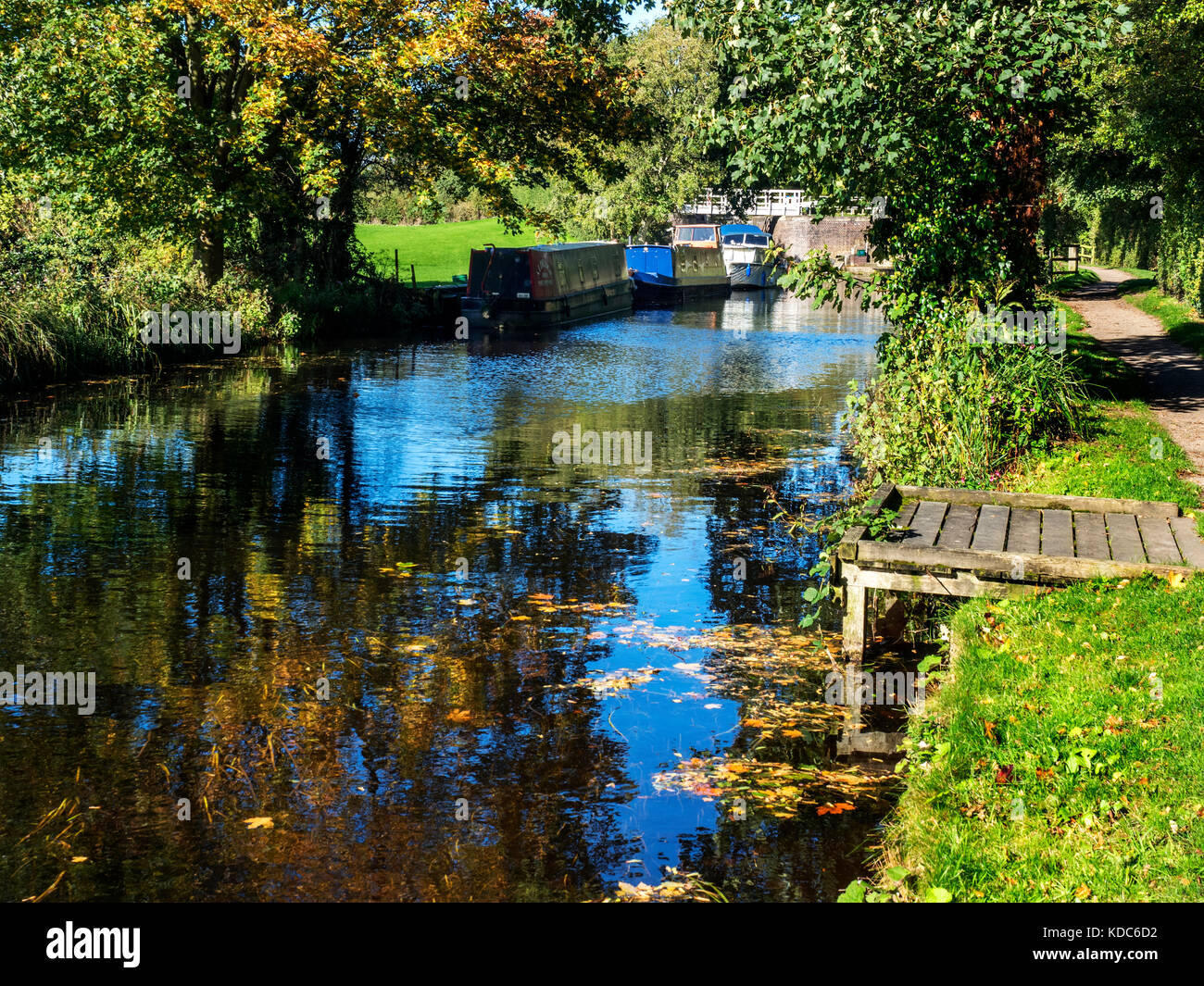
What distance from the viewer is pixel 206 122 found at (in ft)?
85.8

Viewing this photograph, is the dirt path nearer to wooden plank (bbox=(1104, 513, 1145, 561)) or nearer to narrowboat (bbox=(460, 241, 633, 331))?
wooden plank (bbox=(1104, 513, 1145, 561))

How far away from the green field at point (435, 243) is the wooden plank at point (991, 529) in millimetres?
43652

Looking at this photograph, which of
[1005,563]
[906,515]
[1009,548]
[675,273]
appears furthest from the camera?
[675,273]

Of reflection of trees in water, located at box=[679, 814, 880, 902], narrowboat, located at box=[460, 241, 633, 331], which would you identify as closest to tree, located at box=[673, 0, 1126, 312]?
reflection of trees in water, located at box=[679, 814, 880, 902]

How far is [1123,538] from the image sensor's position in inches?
306

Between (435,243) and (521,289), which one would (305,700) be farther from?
(435,243)

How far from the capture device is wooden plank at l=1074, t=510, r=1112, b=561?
7.39m

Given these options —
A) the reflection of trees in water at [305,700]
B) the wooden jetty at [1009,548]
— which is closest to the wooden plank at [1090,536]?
the wooden jetty at [1009,548]

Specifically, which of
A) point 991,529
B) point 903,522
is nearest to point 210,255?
point 903,522

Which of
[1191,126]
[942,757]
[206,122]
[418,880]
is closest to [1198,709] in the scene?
[942,757]

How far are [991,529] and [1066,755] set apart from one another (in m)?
2.78

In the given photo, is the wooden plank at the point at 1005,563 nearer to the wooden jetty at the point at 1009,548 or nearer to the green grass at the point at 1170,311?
the wooden jetty at the point at 1009,548

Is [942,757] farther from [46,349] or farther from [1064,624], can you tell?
[46,349]
